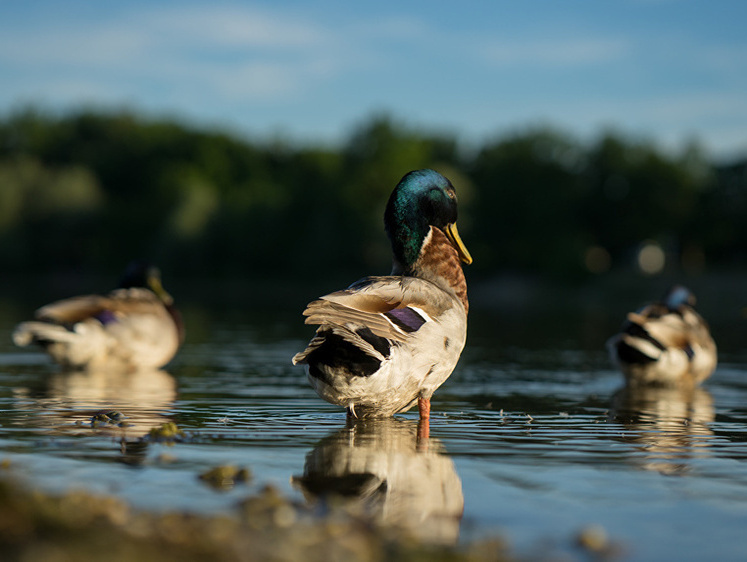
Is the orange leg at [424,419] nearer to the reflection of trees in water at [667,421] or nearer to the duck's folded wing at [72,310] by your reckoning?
the reflection of trees in water at [667,421]

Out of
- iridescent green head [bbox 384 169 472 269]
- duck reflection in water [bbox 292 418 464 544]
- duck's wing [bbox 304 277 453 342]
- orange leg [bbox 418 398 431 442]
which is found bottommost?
duck reflection in water [bbox 292 418 464 544]

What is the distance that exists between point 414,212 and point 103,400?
132 inches

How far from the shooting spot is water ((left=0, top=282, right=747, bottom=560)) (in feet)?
15.4

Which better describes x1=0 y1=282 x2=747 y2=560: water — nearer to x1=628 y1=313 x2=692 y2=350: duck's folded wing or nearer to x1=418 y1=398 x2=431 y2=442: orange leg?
x1=418 y1=398 x2=431 y2=442: orange leg

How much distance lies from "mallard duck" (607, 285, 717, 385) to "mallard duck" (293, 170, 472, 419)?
14.4ft

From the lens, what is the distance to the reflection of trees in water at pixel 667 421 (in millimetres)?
6602

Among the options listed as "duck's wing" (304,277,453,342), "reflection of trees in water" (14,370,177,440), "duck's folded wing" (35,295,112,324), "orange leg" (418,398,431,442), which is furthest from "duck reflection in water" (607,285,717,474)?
"duck's folded wing" (35,295,112,324)

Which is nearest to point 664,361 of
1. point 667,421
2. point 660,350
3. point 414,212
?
point 660,350

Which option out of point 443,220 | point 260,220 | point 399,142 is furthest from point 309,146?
point 443,220

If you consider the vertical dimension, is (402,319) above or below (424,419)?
above

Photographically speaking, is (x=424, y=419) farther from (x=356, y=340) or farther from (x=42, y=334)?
(x=42, y=334)

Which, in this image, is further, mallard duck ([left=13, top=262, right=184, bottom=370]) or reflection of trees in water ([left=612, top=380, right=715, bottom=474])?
mallard duck ([left=13, top=262, right=184, bottom=370])

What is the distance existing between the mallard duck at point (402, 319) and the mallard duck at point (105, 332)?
5.64 meters

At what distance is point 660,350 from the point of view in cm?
1201
